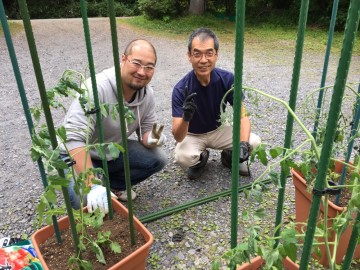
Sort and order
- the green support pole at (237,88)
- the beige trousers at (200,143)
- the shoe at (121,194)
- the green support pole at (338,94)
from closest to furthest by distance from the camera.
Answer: the green support pole at (338,94)
the green support pole at (237,88)
the shoe at (121,194)
the beige trousers at (200,143)

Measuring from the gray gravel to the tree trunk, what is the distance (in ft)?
12.9

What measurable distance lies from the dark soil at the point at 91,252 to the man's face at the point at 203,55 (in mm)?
1243

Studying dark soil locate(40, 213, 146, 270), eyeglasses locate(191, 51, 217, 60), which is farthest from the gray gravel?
eyeglasses locate(191, 51, 217, 60)

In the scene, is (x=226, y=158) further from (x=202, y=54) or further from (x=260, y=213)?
(x=260, y=213)

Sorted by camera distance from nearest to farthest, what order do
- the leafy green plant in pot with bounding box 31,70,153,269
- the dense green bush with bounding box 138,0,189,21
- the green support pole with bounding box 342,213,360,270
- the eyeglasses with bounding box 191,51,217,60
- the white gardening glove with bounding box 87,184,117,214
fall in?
the green support pole with bounding box 342,213,360,270, the leafy green plant in pot with bounding box 31,70,153,269, the white gardening glove with bounding box 87,184,117,214, the eyeglasses with bounding box 191,51,217,60, the dense green bush with bounding box 138,0,189,21

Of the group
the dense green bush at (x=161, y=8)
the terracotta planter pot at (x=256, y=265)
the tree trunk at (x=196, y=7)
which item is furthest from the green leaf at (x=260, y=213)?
the tree trunk at (x=196, y=7)

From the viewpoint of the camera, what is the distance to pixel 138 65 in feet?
6.93

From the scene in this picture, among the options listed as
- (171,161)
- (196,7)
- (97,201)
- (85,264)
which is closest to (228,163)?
(171,161)

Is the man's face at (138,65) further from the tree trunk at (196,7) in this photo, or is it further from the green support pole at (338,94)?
the tree trunk at (196,7)

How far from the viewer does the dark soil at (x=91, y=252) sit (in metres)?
1.46

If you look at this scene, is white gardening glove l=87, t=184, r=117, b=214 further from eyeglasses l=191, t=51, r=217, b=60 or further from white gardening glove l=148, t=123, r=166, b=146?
eyeglasses l=191, t=51, r=217, b=60

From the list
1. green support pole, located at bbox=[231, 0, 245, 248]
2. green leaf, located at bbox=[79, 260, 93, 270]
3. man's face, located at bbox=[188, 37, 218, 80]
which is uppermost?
green support pole, located at bbox=[231, 0, 245, 248]

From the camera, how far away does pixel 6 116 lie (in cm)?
404

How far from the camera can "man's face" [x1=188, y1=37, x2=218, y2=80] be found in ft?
7.62
